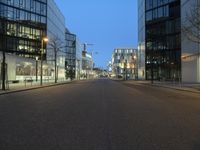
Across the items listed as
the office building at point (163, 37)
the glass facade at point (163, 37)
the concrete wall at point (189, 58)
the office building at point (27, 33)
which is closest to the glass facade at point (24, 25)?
the office building at point (27, 33)

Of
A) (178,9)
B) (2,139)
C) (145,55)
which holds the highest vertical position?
(178,9)

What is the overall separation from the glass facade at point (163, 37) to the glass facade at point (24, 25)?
27.4 metres

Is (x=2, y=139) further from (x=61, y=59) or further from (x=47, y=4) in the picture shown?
(x=61, y=59)

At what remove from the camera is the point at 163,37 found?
97.2 m

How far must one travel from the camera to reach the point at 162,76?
98.6 metres

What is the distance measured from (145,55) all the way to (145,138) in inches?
3875

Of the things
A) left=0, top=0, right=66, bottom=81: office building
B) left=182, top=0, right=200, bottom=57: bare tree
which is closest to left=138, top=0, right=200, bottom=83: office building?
left=0, top=0, right=66, bottom=81: office building

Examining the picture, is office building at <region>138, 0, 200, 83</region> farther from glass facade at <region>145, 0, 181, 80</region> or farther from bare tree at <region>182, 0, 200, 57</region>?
bare tree at <region>182, 0, 200, 57</region>

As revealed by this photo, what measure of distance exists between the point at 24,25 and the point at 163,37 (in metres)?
35.8

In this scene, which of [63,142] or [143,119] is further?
[143,119]

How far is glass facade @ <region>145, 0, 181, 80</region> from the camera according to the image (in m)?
91.5

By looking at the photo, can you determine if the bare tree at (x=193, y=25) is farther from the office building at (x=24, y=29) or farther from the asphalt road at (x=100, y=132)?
the office building at (x=24, y=29)

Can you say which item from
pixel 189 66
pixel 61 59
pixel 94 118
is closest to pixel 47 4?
pixel 61 59

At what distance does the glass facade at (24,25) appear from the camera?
77312mm
